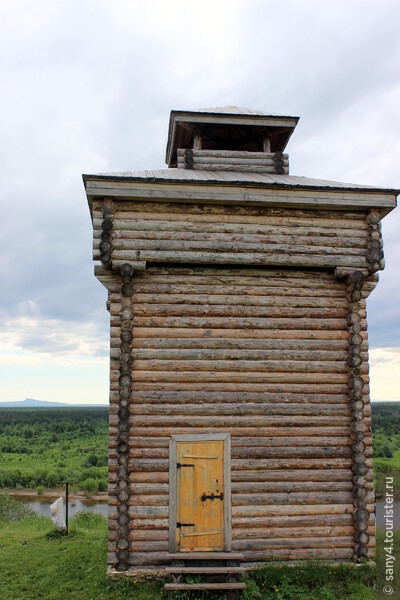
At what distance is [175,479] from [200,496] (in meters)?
0.59

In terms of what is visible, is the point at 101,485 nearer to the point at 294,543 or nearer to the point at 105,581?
the point at 105,581

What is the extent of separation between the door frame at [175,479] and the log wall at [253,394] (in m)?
0.11

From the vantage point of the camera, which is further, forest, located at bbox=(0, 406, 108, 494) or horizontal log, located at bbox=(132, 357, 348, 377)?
forest, located at bbox=(0, 406, 108, 494)

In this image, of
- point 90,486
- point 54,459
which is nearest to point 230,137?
point 90,486

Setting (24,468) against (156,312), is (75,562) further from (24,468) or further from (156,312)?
(24,468)

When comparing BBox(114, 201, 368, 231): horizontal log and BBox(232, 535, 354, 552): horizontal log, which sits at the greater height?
BBox(114, 201, 368, 231): horizontal log

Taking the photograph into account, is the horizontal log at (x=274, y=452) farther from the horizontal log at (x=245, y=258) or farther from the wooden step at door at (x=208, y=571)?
the horizontal log at (x=245, y=258)

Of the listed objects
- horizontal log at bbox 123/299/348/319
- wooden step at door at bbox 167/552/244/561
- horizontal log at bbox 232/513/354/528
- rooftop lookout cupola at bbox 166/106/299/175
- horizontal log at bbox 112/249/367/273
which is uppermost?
rooftop lookout cupola at bbox 166/106/299/175

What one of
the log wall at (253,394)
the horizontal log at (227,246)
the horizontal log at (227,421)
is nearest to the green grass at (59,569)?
the log wall at (253,394)

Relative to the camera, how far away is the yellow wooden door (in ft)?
29.1

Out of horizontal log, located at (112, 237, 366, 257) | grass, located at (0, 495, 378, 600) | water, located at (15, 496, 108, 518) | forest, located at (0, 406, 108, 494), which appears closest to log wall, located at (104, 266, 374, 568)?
horizontal log, located at (112, 237, 366, 257)

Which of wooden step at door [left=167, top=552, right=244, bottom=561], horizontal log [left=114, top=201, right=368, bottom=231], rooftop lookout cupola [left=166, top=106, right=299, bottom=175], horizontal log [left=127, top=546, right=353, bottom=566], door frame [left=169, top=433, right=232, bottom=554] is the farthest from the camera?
rooftop lookout cupola [left=166, top=106, right=299, bottom=175]

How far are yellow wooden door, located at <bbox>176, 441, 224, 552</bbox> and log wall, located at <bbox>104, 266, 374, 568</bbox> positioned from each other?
27 cm

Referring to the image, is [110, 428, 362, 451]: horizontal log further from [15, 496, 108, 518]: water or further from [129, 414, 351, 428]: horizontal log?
[15, 496, 108, 518]: water
